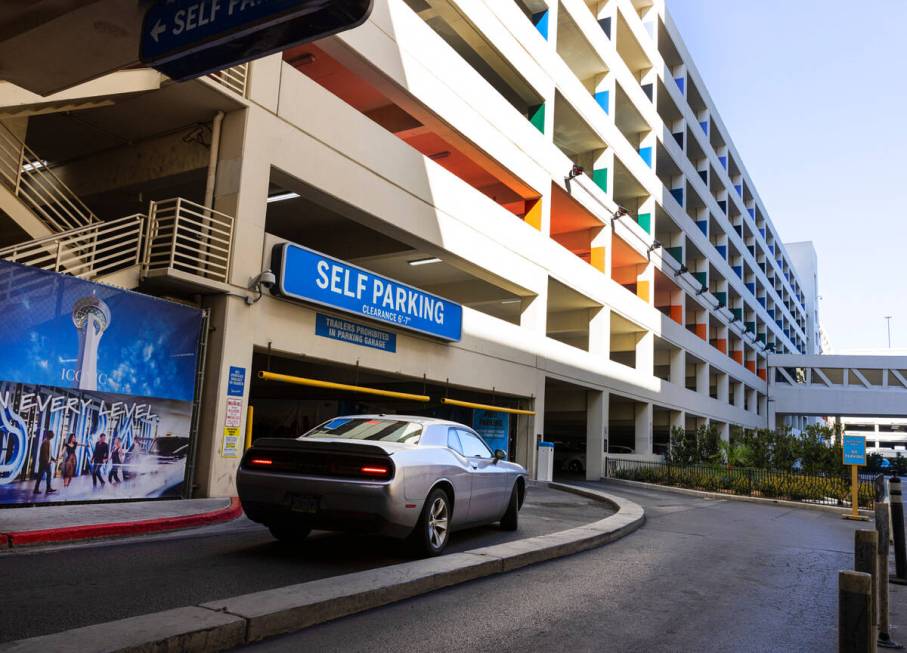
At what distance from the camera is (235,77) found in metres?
13.8

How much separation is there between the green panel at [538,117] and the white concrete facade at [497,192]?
0.18 feet

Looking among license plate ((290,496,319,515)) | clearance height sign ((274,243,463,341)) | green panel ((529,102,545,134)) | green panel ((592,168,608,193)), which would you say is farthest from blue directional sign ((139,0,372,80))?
green panel ((592,168,608,193))

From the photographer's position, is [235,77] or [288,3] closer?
[288,3]

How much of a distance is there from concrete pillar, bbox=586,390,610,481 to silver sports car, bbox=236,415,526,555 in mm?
21801

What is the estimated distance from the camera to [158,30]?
6066 millimetres

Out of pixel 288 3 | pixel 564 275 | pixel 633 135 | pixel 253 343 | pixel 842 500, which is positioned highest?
pixel 633 135

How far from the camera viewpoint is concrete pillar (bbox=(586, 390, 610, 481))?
2969 centimetres

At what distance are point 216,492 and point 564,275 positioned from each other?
1708 cm

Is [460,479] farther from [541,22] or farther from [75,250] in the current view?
[541,22]

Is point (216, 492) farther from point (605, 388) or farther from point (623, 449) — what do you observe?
point (623, 449)

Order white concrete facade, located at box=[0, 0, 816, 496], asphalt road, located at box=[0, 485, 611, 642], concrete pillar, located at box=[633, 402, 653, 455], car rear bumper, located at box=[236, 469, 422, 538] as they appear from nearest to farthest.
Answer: asphalt road, located at box=[0, 485, 611, 642]
car rear bumper, located at box=[236, 469, 422, 538]
white concrete facade, located at box=[0, 0, 816, 496]
concrete pillar, located at box=[633, 402, 653, 455]

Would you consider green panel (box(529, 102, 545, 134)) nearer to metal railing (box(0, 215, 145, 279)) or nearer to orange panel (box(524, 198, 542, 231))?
orange panel (box(524, 198, 542, 231))

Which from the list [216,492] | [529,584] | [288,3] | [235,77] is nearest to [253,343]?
[216,492]

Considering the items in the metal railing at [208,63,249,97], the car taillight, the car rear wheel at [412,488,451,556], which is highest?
the metal railing at [208,63,249,97]
